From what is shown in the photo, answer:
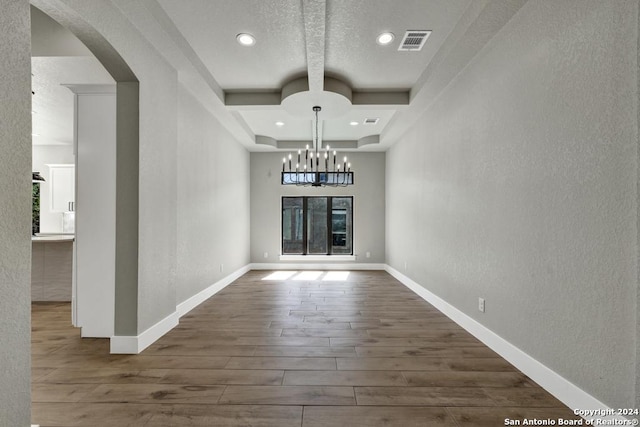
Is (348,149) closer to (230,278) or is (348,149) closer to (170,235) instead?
(230,278)

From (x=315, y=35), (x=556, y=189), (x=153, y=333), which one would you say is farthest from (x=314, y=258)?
(x=556, y=189)

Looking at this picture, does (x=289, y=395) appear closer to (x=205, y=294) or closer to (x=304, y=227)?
(x=205, y=294)

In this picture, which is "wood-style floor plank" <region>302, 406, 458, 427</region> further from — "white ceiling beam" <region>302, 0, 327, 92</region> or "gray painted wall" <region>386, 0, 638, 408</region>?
"white ceiling beam" <region>302, 0, 327, 92</region>

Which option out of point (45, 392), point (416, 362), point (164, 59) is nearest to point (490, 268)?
point (416, 362)

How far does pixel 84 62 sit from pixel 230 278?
13.6 feet

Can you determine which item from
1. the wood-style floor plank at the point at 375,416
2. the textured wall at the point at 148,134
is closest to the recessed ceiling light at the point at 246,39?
the textured wall at the point at 148,134

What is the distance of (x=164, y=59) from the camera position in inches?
134

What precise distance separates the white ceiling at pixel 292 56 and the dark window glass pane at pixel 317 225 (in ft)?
9.72

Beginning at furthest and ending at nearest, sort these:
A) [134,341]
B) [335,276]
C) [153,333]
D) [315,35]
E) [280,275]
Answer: [280,275], [335,276], [153,333], [315,35], [134,341]

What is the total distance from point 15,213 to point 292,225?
22.5ft

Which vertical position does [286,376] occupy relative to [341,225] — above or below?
below

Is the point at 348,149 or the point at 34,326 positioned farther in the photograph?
the point at 348,149

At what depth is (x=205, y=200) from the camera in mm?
4984

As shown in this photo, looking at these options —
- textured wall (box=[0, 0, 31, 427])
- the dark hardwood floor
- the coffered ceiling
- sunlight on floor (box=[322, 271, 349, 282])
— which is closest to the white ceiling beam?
the coffered ceiling
